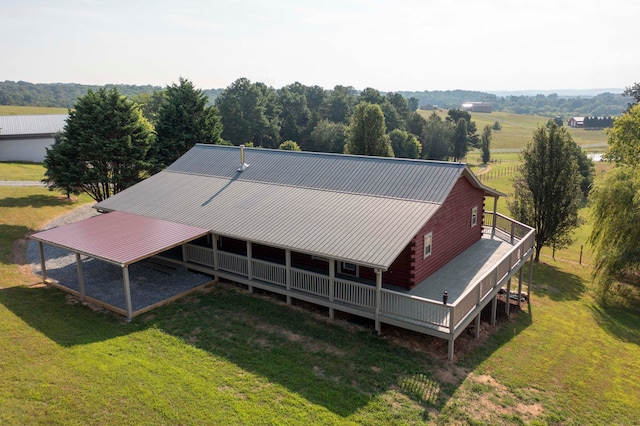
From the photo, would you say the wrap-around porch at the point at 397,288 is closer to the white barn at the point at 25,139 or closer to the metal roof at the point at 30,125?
the white barn at the point at 25,139

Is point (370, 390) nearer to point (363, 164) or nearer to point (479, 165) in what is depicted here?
point (363, 164)

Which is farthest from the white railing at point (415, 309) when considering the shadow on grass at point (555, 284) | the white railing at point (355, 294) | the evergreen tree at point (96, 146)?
the evergreen tree at point (96, 146)

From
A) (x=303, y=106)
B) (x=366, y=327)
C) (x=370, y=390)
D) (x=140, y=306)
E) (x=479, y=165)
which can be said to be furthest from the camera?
(x=303, y=106)

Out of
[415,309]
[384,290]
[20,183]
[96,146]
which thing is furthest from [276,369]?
[20,183]

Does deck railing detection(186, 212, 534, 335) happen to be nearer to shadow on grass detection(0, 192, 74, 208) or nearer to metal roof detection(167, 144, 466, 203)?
metal roof detection(167, 144, 466, 203)

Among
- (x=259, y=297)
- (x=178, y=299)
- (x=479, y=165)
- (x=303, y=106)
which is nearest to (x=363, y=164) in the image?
(x=259, y=297)

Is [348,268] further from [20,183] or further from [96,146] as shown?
[20,183]
